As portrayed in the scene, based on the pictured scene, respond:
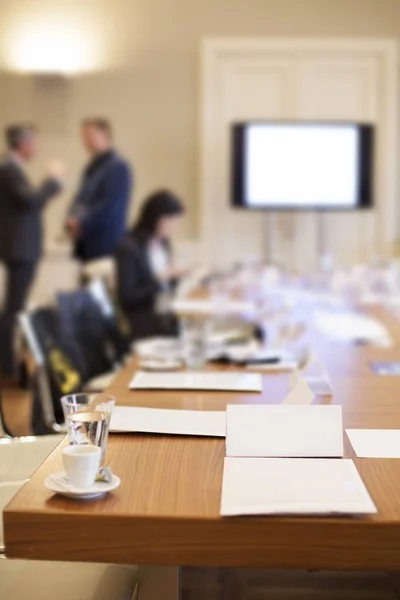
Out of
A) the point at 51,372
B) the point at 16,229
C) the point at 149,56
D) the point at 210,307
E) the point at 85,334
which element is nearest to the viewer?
the point at 51,372

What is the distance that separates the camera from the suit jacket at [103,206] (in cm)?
753

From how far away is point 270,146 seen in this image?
8.04 meters

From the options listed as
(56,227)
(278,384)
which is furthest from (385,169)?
(278,384)

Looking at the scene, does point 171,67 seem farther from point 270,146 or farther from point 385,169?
point 385,169

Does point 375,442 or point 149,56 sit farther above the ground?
point 149,56

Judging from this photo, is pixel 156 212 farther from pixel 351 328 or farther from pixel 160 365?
pixel 160 365

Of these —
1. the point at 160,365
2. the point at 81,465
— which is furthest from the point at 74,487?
the point at 160,365

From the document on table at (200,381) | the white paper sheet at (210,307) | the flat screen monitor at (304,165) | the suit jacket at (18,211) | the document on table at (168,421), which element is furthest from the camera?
the flat screen monitor at (304,165)

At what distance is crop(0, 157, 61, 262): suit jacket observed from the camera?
6.62 m

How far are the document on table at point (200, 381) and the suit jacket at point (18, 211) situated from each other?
4.13m

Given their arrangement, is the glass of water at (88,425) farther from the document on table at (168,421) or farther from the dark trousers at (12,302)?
the dark trousers at (12,302)

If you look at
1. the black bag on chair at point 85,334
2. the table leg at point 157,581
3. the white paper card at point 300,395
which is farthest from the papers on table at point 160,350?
the table leg at point 157,581

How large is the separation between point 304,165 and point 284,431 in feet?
21.3

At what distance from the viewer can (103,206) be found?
7531 millimetres
